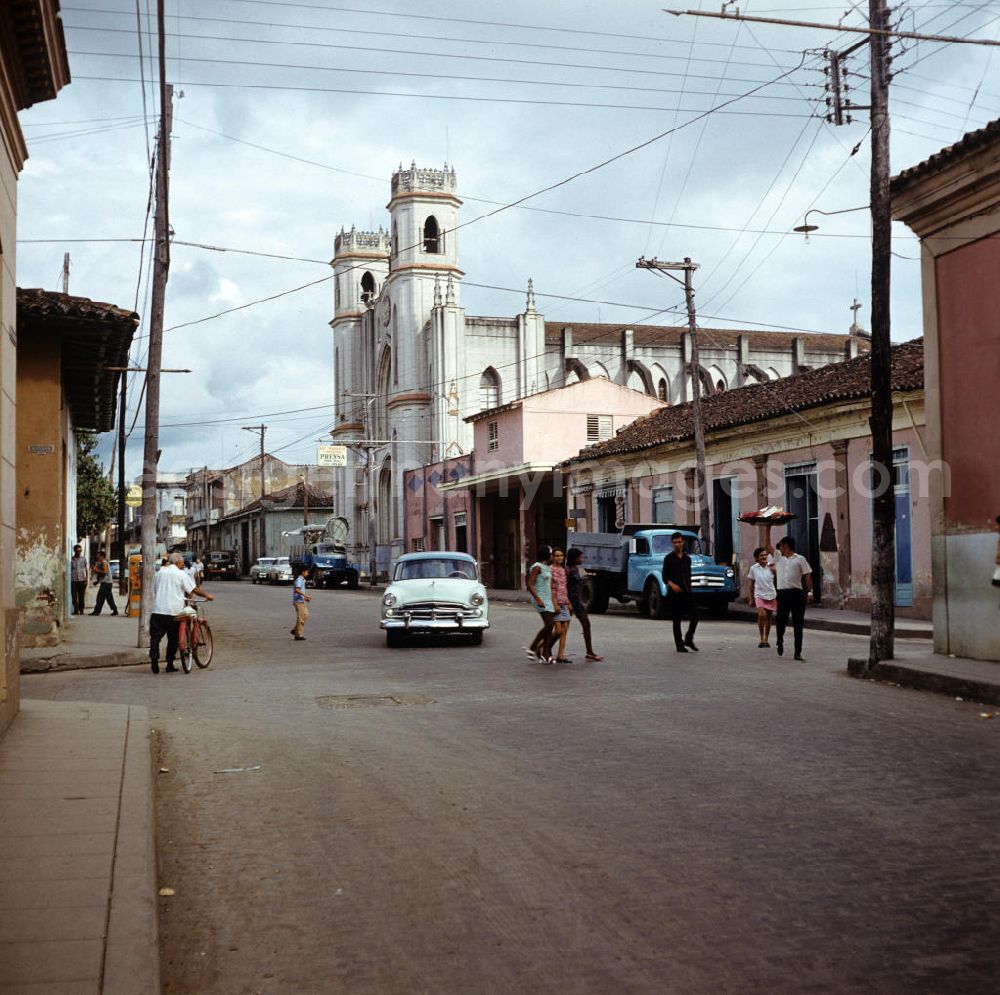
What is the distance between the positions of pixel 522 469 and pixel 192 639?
29137mm

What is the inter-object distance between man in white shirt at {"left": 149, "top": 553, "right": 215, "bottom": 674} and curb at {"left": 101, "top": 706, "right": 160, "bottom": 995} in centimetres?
793

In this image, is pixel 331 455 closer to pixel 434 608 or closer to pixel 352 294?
pixel 352 294

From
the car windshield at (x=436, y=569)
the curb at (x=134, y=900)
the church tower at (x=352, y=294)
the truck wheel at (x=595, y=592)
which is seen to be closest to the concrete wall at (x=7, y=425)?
the curb at (x=134, y=900)

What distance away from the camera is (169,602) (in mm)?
15430

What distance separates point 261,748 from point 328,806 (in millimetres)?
2284

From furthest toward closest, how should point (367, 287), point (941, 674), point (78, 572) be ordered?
point (367, 287) < point (78, 572) < point (941, 674)

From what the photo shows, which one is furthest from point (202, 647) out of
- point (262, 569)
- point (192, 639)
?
point (262, 569)

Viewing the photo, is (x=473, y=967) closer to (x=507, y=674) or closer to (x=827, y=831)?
(x=827, y=831)

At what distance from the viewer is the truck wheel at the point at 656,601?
88.3 feet

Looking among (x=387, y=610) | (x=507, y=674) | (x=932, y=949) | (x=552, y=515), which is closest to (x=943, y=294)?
(x=507, y=674)

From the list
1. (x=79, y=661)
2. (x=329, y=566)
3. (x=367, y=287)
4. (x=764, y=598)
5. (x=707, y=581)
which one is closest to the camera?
(x=79, y=661)

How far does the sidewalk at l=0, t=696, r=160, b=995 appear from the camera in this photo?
13.4ft

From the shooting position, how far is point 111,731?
943 centimetres

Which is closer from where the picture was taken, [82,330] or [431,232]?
[82,330]
